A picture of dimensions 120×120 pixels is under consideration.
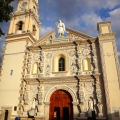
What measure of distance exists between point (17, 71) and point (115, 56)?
10523 mm

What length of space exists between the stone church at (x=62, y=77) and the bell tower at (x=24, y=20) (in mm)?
1427

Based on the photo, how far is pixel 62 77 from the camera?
14398 millimetres

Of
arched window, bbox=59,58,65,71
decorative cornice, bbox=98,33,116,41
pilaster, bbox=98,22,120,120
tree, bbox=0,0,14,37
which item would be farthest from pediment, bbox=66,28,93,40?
tree, bbox=0,0,14,37

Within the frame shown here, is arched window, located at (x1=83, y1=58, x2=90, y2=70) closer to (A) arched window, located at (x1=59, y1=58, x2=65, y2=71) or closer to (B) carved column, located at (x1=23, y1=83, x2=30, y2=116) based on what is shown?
(A) arched window, located at (x1=59, y1=58, x2=65, y2=71)

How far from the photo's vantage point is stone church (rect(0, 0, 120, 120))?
12969 mm

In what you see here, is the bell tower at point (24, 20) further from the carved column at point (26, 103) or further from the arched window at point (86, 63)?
the arched window at point (86, 63)

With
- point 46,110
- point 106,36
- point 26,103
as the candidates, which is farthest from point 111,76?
point 26,103

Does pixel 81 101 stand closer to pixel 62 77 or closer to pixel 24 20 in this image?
pixel 62 77

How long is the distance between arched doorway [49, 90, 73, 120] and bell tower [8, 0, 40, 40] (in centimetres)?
895

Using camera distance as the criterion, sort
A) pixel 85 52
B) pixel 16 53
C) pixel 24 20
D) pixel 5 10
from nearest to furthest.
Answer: pixel 5 10
pixel 85 52
pixel 16 53
pixel 24 20

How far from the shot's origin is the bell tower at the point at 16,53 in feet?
48.7

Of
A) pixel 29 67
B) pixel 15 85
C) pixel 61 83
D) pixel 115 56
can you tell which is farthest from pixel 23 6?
pixel 115 56

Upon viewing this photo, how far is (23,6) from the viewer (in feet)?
70.1

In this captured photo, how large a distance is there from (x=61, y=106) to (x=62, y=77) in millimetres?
2802
